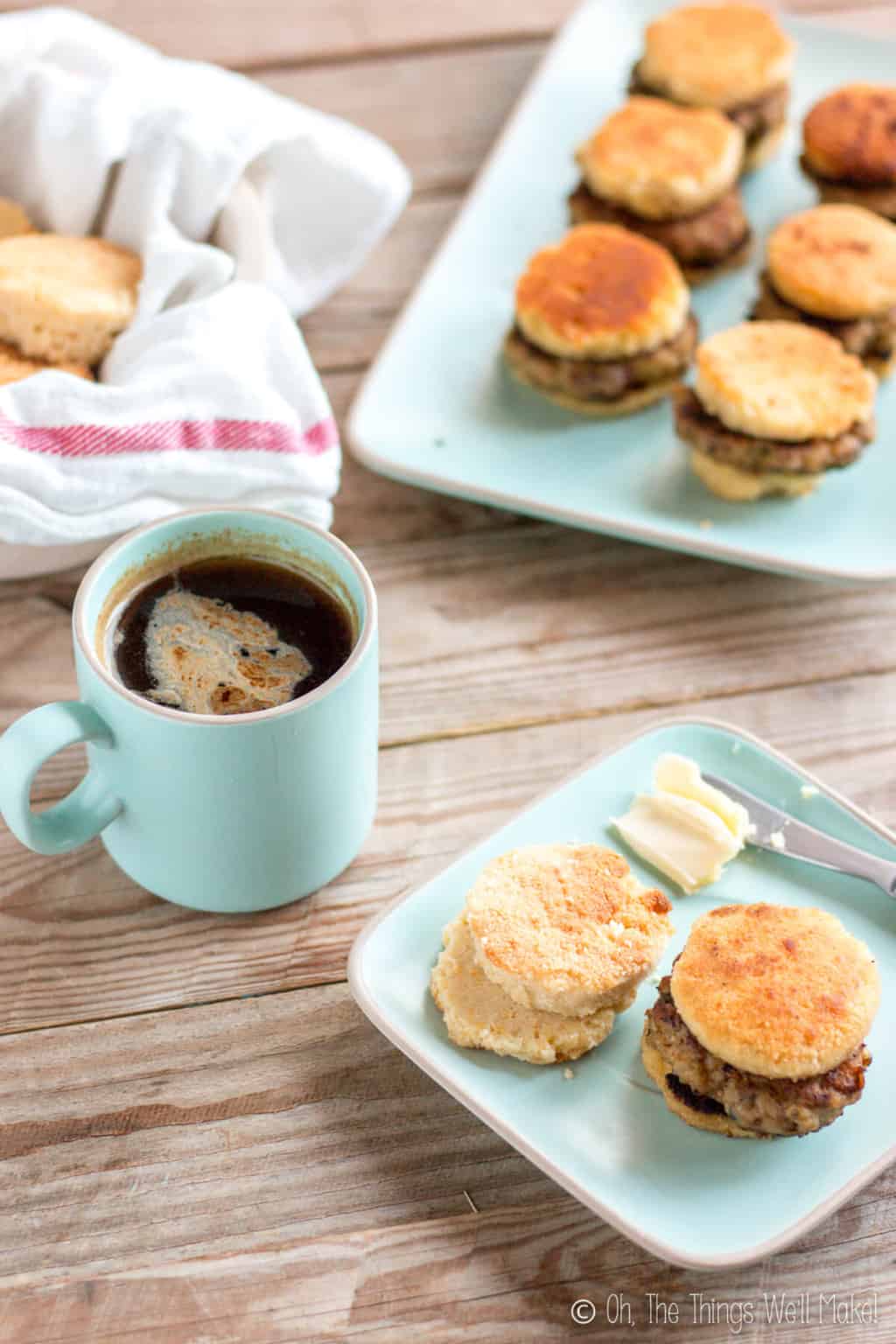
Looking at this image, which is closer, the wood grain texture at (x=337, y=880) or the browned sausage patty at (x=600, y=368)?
the wood grain texture at (x=337, y=880)

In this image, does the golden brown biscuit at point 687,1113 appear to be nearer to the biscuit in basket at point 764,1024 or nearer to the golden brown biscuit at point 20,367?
the biscuit in basket at point 764,1024

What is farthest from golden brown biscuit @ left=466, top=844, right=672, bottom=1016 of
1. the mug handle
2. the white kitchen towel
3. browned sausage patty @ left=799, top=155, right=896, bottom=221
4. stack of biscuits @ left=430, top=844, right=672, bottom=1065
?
browned sausage patty @ left=799, top=155, right=896, bottom=221

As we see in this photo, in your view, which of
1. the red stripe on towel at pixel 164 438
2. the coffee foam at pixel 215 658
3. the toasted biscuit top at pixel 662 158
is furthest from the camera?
the toasted biscuit top at pixel 662 158

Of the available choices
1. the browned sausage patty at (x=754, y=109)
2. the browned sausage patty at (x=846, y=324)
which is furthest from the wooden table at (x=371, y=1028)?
the browned sausage patty at (x=754, y=109)

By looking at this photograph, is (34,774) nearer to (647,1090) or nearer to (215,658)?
(215,658)

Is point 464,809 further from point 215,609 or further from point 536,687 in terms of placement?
point 215,609

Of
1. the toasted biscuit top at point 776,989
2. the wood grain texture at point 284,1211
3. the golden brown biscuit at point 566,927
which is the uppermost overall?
the toasted biscuit top at point 776,989
